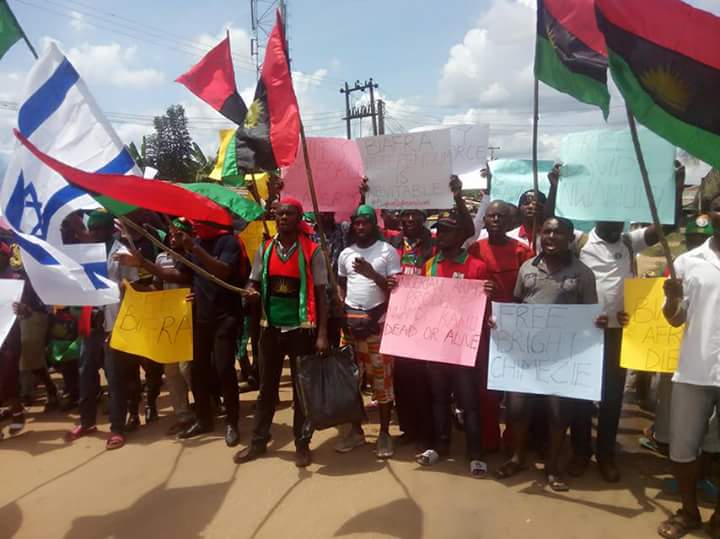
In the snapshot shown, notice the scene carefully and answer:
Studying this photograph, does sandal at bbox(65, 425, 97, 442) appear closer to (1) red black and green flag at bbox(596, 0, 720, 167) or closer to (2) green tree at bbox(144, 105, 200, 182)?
(1) red black and green flag at bbox(596, 0, 720, 167)

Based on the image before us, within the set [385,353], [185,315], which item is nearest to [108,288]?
[185,315]

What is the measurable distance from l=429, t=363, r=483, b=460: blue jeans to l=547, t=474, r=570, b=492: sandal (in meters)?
0.50

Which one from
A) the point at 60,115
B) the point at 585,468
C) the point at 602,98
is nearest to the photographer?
the point at 602,98

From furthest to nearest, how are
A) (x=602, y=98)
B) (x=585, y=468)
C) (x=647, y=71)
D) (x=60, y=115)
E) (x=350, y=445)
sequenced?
(x=350, y=445), (x=585, y=468), (x=60, y=115), (x=602, y=98), (x=647, y=71)

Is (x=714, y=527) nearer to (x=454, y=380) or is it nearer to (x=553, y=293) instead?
(x=553, y=293)

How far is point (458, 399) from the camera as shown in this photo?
4129 millimetres

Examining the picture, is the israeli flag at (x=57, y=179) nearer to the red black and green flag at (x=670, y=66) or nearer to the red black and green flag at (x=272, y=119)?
the red black and green flag at (x=272, y=119)

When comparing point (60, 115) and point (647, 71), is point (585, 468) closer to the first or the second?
point (647, 71)

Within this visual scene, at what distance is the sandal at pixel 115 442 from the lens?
183 inches

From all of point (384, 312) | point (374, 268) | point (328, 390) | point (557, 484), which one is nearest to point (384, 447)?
point (328, 390)

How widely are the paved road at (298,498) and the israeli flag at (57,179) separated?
1.47 m

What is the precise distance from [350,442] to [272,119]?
269 cm

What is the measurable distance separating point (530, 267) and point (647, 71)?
1457mm

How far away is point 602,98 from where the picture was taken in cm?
343
